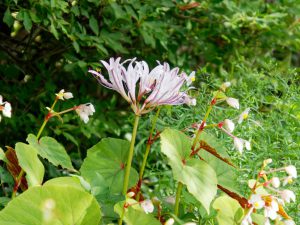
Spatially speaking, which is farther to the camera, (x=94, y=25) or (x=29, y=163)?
(x=94, y=25)

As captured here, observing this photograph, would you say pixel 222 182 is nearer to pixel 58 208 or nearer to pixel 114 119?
pixel 58 208

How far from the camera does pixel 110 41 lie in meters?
2.59

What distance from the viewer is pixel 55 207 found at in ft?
4.45

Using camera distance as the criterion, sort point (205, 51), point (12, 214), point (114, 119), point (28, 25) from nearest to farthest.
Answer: point (12, 214)
point (28, 25)
point (114, 119)
point (205, 51)

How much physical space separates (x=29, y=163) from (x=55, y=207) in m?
0.24

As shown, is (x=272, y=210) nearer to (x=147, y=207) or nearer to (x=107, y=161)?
(x=147, y=207)

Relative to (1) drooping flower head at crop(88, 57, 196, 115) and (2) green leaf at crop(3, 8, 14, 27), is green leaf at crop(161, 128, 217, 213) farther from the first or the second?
(2) green leaf at crop(3, 8, 14, 27)

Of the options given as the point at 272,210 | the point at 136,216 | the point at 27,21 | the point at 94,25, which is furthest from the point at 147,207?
the point at 94,25

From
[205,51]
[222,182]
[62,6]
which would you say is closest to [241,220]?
[222,182]

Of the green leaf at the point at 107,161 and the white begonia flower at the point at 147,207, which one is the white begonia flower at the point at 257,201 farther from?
the green leaf at the point at 107,161

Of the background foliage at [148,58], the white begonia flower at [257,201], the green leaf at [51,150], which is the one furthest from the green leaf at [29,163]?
the white begonia flower at [257,201]

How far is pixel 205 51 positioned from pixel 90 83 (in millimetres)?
606

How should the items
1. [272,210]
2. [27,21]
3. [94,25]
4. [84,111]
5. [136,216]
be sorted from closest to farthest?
[272,210] → [136,216] → [84,111] → [27,21] → [94,25]

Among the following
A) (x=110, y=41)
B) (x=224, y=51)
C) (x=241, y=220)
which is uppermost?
(x=241, y=220)
